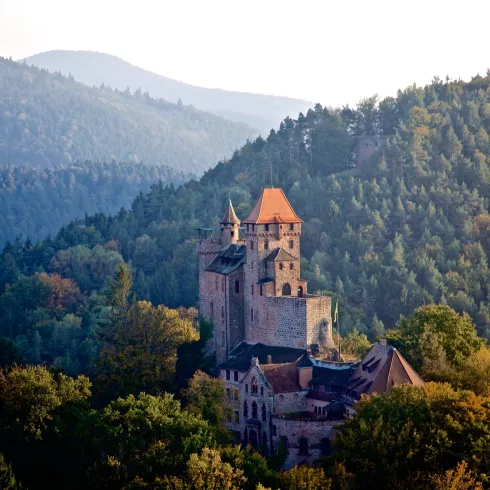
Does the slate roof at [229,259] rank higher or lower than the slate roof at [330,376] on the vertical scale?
higher

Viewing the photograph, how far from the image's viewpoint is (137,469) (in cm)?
6028

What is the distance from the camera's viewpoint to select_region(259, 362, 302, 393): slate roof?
70.1 metres

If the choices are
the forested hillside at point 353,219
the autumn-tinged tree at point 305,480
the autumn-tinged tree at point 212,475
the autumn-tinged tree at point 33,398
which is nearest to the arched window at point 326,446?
the autumn-tinged tree at point 305,480

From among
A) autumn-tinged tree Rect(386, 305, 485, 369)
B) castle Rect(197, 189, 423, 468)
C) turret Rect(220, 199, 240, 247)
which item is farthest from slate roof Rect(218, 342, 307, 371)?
turret Rect(220, 199, 240, 247)

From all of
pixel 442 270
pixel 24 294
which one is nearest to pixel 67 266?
pixel 24 294

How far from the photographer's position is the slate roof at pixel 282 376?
70125 mm

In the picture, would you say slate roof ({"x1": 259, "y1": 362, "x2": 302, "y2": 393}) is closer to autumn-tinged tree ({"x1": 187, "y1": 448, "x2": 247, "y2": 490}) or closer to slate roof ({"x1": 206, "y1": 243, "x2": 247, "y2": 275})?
slate roof ({"x1": 206, "y1": 243, "x2": 247, "y2": 275})

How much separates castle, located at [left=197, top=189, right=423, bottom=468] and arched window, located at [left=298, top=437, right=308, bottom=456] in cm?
5

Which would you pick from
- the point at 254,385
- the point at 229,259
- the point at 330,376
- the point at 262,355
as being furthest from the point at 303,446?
the point at 229,259

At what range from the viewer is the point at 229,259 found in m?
84.8

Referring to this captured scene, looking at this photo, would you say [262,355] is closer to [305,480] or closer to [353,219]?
[305,480]

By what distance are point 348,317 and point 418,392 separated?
151ft

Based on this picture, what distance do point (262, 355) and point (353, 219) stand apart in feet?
183

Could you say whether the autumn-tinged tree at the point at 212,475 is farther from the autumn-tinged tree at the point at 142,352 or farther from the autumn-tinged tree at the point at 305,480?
the autumn-tinged tree at the point at 142,352
